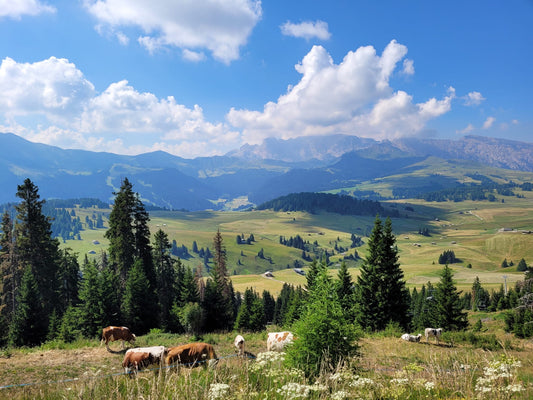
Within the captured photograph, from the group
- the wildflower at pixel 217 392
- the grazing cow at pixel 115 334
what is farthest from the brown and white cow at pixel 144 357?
the grazing cow at pixel 115 334

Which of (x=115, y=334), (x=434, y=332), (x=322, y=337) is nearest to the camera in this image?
(x=322, y=337)

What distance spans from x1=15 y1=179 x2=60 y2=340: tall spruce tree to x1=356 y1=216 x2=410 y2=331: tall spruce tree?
42.2m

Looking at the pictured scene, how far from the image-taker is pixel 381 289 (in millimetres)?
36969

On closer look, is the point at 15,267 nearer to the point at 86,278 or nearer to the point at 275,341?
the point at 86,278

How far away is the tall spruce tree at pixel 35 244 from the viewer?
4141 cm

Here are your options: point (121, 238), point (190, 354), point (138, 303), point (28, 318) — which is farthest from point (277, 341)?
point (28, 318)

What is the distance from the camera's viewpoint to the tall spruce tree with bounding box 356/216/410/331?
3659cm

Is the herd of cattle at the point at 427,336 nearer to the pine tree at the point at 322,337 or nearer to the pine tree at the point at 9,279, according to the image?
the pine tree at the point at 322,337

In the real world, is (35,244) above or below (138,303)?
above

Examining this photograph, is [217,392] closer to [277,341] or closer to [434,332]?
[277,341]

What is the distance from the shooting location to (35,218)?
42844 mm

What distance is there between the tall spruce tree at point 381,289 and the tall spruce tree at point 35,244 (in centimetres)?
4219

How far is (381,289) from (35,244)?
47.0 meters

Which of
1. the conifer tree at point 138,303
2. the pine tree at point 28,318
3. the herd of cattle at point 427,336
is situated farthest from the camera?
the conifer tree at point 138,303
